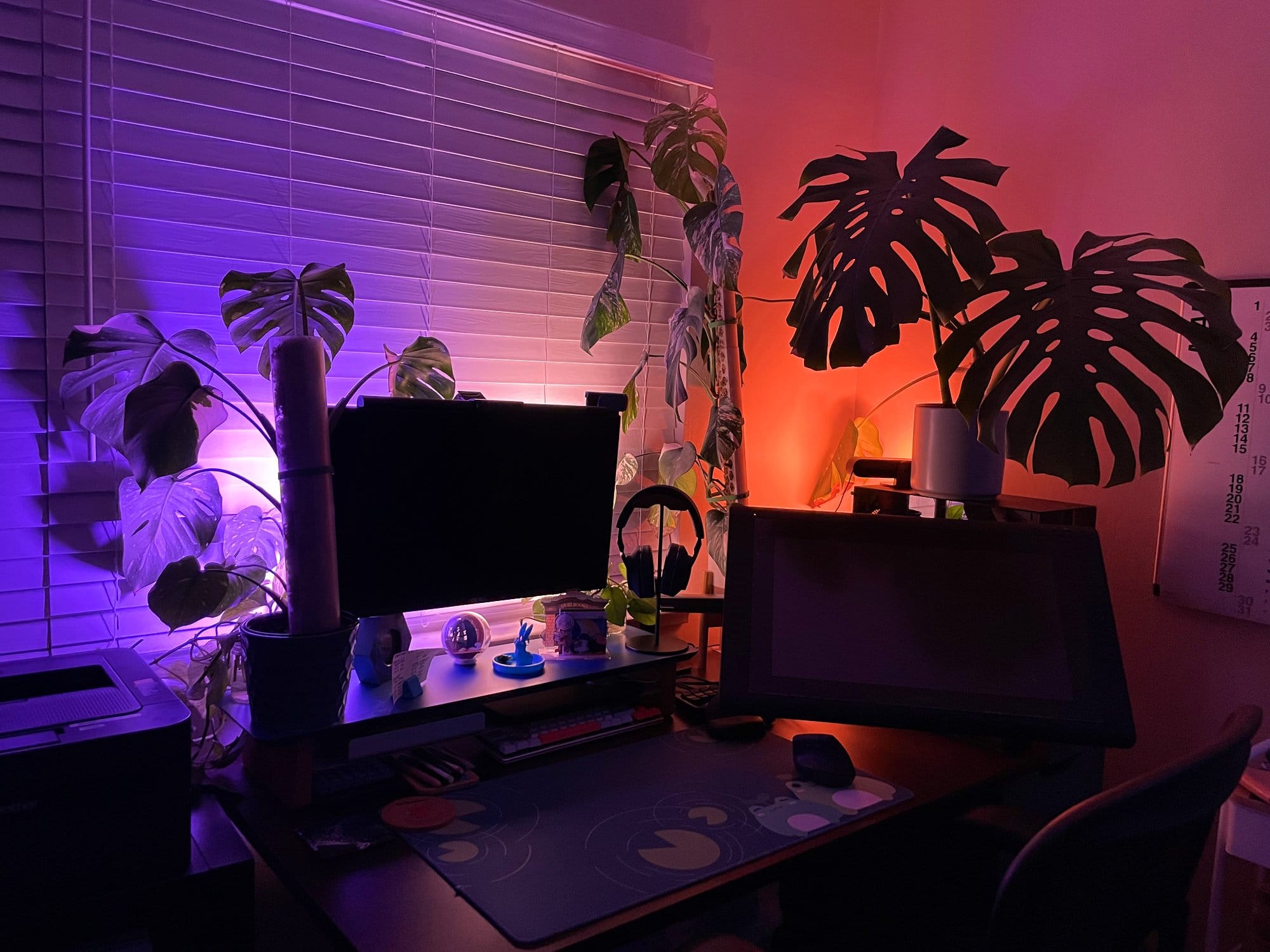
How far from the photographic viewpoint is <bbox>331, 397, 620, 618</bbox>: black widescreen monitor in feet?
4.58

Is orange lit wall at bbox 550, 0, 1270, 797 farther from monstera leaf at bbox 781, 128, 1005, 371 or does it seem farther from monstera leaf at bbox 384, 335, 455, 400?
monstera leaf at bbox 384, 335, 455, 400

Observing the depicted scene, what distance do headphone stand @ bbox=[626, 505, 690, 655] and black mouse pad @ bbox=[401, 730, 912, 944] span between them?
7.7 inches

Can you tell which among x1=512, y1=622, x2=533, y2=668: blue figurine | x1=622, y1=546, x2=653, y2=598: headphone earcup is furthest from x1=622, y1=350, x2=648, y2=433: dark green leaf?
x1=512, y1=622, x2=533, y2=668: blue figurine

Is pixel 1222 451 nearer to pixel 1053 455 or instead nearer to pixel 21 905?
pixel 1053 455

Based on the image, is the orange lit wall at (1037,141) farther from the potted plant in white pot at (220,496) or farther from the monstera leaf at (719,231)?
the potted plant in white pot at (220,496)

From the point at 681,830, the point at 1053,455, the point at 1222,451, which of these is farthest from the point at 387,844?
the point at 1222,451

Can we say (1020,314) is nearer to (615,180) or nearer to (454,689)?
(615,180)

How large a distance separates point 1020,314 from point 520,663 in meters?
1.09

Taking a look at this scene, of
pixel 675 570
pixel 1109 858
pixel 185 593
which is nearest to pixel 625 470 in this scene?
pixel 675 570

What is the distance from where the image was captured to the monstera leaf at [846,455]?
2.29 metres

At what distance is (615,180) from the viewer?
1.95m

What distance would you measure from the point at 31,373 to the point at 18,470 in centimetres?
16

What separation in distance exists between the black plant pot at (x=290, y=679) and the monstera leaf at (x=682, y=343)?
0.89 m

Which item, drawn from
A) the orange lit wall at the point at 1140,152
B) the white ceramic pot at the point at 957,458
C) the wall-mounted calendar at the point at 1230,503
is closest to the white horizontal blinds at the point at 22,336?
the white ceramic pot at the point at 957,458
